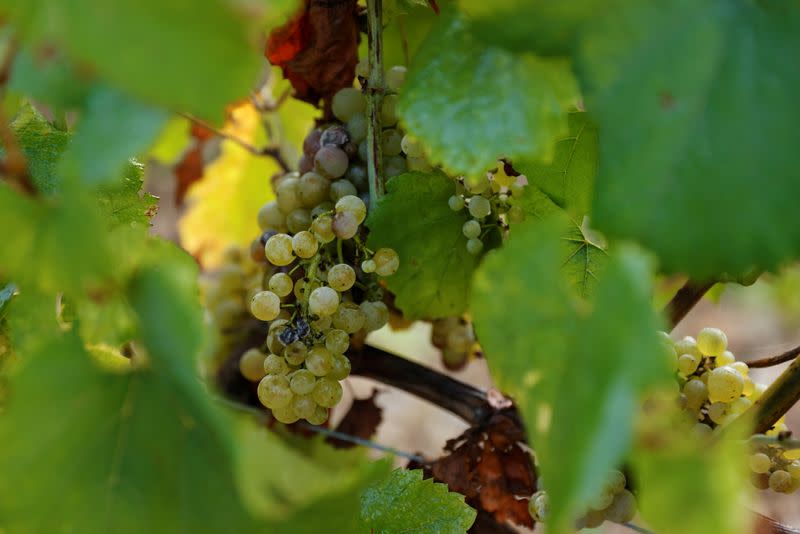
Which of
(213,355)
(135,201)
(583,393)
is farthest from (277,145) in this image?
(583,393)

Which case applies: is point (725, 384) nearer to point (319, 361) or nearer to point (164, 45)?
point (319, 361)

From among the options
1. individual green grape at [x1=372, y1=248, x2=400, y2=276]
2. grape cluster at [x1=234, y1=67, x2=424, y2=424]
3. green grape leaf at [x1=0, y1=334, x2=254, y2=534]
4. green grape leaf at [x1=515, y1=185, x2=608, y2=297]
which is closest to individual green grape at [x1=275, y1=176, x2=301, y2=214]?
grape cluster at [x1=234, y1=67, x2=424, y2=424]

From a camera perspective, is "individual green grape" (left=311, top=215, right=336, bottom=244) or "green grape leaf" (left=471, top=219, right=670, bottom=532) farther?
"individual green grape" (left=311, top=215, right=336, bottom=244)

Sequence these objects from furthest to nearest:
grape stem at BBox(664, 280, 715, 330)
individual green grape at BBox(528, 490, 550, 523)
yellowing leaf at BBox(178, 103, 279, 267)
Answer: yellowing leaf at BBox(178, 103, 279, 267)
grape stem at BBox(664, 280, 715, 330)
individual green grape at BBox(528, 490, 550, 523)

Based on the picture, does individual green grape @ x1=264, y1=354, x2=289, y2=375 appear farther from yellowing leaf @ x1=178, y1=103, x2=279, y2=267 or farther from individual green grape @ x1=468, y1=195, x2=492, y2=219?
yellowing leaf @ x1=178, y1=103, x2=279, y2=267

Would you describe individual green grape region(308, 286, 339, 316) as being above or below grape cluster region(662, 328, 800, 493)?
above

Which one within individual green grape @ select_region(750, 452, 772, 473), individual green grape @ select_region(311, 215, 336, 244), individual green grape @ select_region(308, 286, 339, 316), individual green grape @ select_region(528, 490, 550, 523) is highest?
individual green grape @ select_region(311, 215, 336, 244)

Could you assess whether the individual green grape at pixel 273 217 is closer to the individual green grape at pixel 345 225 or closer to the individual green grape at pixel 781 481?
the individual green grape at pixel 345 225

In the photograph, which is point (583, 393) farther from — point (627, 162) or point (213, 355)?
point (213, 355)
